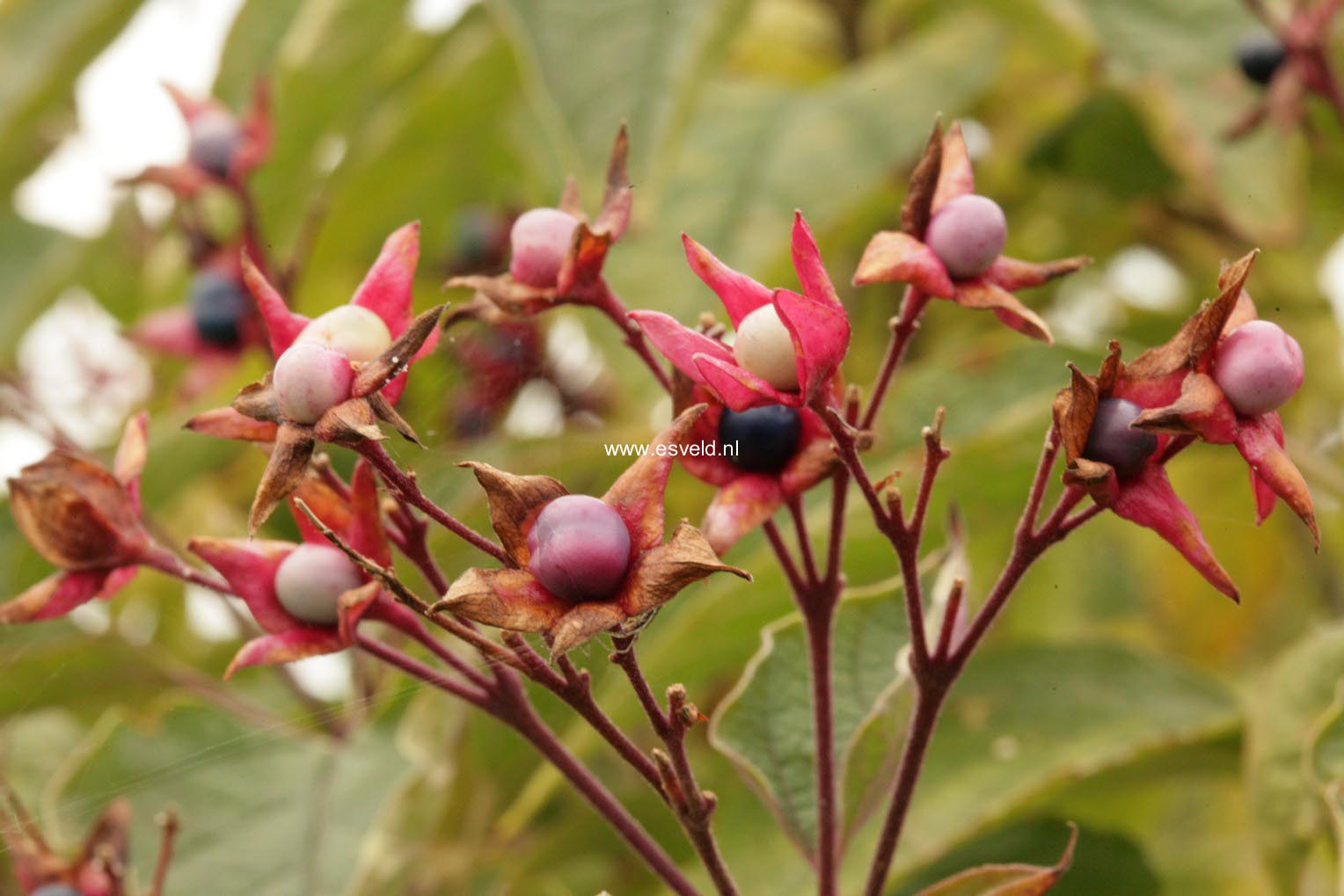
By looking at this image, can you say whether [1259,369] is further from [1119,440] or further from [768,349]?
Answer: [768,349]

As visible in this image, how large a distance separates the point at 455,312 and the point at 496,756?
15.3 inches

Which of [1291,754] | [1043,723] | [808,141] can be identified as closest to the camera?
[1291,754]

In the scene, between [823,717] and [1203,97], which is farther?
[1203,97]

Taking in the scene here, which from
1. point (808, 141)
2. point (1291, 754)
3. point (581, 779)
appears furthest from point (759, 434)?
point (808, 141)

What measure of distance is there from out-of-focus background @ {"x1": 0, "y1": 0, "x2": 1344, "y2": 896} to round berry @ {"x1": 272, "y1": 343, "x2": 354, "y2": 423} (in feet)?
0.22

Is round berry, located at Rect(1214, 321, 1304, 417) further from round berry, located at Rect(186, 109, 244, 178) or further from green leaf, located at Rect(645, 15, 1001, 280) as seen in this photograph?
round berry, located at Rect(186, 109, 244, 178)

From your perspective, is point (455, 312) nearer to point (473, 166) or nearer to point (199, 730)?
point (199, 730)

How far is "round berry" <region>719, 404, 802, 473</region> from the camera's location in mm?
520

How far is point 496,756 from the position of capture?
88 centimetres

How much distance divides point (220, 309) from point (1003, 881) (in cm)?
76

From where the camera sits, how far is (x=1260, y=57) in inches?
37.4

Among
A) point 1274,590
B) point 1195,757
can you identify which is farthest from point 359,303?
point 1274,590

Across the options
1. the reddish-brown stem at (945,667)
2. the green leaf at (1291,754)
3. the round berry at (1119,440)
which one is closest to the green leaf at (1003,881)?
the reddish-brown stem at (945,667)

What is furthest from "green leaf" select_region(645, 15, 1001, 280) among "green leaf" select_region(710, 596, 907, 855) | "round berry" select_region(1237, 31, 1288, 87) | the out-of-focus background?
"green leaf" select_region(710, 596, 907, 855)
